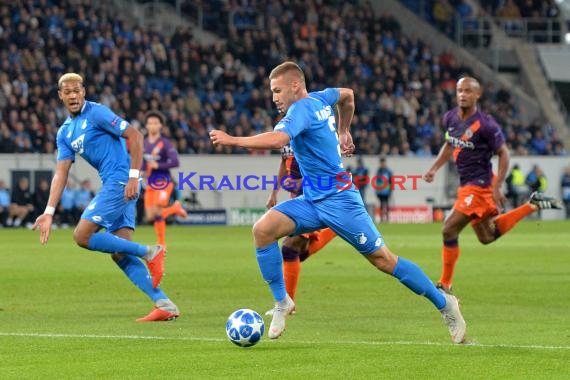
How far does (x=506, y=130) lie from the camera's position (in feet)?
157

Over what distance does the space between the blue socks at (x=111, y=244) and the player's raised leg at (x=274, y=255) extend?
7.18ft

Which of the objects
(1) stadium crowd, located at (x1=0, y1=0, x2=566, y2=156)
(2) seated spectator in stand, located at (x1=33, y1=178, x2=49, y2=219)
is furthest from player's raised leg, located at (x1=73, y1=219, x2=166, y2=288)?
(1) stadium crowd, located at (x1=0, y1=0, x2=566, y2=156)

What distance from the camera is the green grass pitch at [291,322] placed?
922cm

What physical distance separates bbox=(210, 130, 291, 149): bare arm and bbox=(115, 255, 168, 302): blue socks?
326 centimetres

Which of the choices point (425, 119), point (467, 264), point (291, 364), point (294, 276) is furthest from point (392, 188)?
point (291, 364)

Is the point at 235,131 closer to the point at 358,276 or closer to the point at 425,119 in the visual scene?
the point at 425,119

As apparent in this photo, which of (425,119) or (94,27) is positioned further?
(425,119)

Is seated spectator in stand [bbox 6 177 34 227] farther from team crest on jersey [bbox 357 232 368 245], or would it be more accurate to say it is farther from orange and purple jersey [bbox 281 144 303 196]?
team crest on jersey [bbox 357 232 368 245]

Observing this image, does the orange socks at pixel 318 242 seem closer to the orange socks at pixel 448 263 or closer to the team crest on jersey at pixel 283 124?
the orange socks at pixel 448 263

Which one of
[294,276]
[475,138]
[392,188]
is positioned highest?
[475,138]

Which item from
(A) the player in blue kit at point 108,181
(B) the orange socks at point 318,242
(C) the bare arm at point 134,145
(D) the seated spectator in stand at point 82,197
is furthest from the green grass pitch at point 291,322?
(D) the seated spectator in stand at point 82,197

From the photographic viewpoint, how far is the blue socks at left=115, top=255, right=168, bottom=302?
500 inches

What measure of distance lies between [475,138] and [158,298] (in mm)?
5344

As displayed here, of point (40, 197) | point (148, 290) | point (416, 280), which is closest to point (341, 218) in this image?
point (416, 280)
